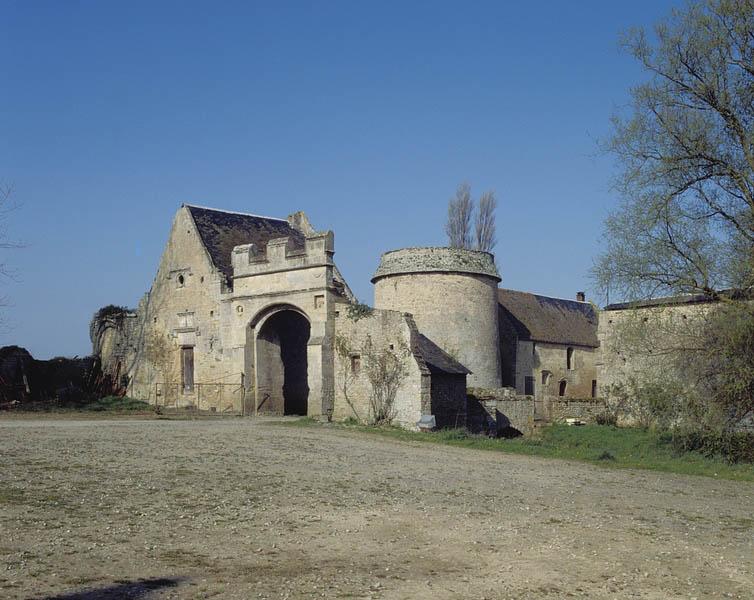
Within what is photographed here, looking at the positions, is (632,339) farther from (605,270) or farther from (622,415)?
(622,415)

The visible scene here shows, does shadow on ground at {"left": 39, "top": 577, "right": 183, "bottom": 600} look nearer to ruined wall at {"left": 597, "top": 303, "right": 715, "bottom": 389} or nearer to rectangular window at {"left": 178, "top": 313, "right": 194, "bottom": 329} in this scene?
ruined wall at {"left": 597, "top": 303, "right": 715, "bottom": 389}

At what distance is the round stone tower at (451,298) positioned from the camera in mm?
29016

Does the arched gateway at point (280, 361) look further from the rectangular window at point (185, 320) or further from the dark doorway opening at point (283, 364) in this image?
the rectangular window at point (185, 320)

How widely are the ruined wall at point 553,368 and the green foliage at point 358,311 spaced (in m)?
14.2

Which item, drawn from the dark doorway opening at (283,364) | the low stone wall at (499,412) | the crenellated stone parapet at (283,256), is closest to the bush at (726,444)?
the low stone wall at (499,412)

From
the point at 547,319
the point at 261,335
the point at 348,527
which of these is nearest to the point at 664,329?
the point at 348,527

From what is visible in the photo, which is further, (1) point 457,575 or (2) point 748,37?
(2) point 748,37

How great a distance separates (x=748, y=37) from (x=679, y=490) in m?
10.5

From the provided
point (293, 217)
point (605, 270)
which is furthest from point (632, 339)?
point (293, 217)

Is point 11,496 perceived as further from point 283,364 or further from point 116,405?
point 116,405

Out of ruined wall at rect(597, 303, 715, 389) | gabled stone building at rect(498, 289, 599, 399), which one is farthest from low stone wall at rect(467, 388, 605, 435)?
ruined wall at rect(597, 303, 715, 389)

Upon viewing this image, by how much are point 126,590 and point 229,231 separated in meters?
25.8

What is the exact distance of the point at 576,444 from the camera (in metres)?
25.8

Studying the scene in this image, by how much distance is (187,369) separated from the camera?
1223 inches
